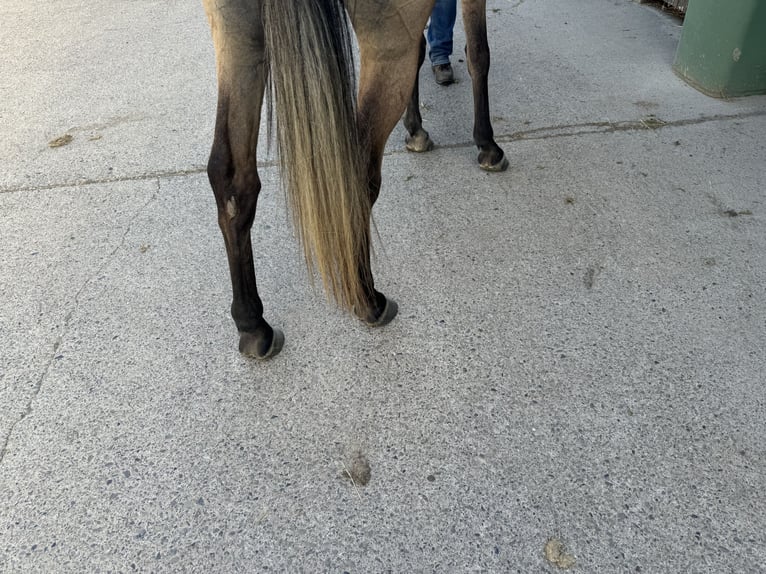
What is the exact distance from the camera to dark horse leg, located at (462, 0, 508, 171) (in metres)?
2.55

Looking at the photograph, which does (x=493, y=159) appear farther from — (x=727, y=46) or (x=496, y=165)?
(x=727, y=46)

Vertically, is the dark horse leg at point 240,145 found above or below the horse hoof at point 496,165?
above

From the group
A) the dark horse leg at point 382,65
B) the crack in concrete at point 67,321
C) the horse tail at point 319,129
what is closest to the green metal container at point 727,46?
the dark horse leg at point 382,65

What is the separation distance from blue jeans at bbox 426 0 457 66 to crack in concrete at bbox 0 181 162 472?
1.93m

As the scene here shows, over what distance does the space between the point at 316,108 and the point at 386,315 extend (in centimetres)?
79

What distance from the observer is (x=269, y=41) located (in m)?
1.39

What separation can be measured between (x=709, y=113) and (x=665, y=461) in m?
2.39

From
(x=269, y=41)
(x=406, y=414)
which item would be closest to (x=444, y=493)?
(x=406, y=414)

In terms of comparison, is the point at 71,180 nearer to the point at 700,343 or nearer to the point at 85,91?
the point at 85,91

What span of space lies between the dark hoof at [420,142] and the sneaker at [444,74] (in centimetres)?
87

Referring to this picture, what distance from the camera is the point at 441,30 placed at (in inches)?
143

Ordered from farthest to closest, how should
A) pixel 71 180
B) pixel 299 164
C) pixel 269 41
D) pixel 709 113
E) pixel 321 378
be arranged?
pixel 709 113
pixel 71 180
pixel 321 378
pixel 299 164
pixel 269 41

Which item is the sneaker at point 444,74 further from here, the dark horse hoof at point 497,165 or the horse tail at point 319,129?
the horse tail at point 319,129

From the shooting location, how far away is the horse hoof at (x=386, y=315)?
77.9 inches
